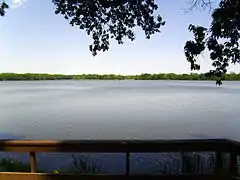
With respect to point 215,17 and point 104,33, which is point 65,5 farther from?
point 215,17

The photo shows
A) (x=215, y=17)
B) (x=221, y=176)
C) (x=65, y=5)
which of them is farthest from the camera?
(x=65, y=5)

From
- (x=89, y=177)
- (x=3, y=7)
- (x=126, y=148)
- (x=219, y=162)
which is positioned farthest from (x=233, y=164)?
(x=3, y=7)

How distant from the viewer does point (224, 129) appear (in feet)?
68.4

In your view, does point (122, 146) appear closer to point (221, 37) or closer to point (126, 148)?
point (126, 148)

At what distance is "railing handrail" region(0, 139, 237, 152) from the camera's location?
11.6 ft

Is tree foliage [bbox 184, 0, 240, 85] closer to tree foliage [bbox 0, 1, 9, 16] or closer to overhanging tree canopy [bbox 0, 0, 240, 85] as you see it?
overhanging tree canopy [bbox 0, 0, 240, 85]

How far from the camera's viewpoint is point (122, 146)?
355cm

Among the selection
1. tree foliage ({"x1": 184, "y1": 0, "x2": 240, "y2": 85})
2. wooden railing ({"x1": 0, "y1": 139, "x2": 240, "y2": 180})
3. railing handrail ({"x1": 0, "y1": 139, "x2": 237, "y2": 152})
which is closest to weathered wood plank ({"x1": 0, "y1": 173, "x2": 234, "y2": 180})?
wooden railing ({"x1": 0, "y1": 139, "x2": 240, "y2": 180})

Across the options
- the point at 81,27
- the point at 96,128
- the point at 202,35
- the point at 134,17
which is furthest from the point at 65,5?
the point at 96,128

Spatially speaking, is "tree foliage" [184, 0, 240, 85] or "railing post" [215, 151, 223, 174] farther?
"tree foliage" [184, 0, 240, 85]

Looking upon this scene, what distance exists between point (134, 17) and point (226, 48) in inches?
74.1

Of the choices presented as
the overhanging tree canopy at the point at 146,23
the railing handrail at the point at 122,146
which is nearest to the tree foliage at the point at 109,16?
the overhanging tree canopy at the point at 146,23

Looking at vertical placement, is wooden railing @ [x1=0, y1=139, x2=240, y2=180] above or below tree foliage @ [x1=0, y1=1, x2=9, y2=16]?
below

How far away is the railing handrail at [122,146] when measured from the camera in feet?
11.6
